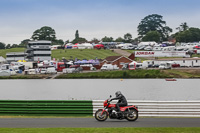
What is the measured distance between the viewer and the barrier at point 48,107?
2289cm

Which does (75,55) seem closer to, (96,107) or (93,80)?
(93,80)

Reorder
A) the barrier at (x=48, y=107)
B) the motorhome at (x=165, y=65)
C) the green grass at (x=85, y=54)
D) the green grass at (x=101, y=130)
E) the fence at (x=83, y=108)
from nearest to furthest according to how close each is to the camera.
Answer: the green grass at (x=101, y=130)
the fence at (x=83, y=108)
the barrier at (x=48, y=107)
the motorhome at (x=165, y=65)
the green grass at (x=85, y=54)

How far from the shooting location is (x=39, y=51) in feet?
489

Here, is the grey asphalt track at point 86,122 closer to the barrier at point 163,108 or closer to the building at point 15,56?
the barrier at point 163,108

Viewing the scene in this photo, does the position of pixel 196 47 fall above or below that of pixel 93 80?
above

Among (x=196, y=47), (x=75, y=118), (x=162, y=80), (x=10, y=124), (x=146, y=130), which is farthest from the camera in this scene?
(x=196, y=47)

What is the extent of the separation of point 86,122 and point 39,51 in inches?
5180

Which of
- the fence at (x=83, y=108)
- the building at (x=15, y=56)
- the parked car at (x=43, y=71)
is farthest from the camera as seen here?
the building at (x=15, y=56)

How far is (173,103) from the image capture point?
22375mm

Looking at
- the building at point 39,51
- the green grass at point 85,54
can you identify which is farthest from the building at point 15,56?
the green grass at point 85,54

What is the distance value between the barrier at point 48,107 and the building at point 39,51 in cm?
12295

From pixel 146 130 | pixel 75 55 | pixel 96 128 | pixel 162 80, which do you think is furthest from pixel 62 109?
pixel 75 55

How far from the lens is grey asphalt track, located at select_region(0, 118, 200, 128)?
18797 mm

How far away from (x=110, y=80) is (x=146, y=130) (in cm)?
7085
